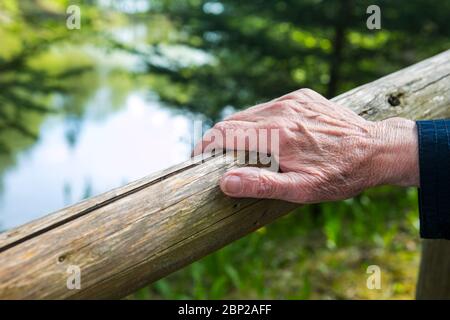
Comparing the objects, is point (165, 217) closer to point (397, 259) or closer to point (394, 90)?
point (394, 90)

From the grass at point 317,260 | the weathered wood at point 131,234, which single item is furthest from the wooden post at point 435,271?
the weathered wood at point 131,234

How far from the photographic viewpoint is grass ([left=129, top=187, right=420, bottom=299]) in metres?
3.72

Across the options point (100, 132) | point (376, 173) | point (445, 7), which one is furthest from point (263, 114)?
point (100, 132)

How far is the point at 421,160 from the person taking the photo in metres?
1.55

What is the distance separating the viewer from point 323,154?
153 centimetres

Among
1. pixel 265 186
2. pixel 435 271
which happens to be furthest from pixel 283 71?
pixel 265 186

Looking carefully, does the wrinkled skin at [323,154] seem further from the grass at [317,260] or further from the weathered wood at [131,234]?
the grass at [317,260]

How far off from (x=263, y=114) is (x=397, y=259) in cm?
303

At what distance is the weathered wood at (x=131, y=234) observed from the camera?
1176mm

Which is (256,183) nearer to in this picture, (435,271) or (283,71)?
(435,271)

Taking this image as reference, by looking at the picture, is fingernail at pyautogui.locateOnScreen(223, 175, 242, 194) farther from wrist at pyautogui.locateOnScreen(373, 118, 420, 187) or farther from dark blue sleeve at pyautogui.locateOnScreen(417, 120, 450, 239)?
dark blue sleeve at pyautogui.locateOnScreen(417, 120, 450, 239)

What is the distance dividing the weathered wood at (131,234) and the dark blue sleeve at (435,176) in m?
0.41

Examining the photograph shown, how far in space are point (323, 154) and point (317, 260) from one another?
9.71ft

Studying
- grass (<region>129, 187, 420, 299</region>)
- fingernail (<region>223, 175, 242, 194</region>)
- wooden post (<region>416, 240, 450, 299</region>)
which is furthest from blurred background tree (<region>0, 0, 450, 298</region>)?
fingernail (<region>223, 175, 242, 194</region>)
